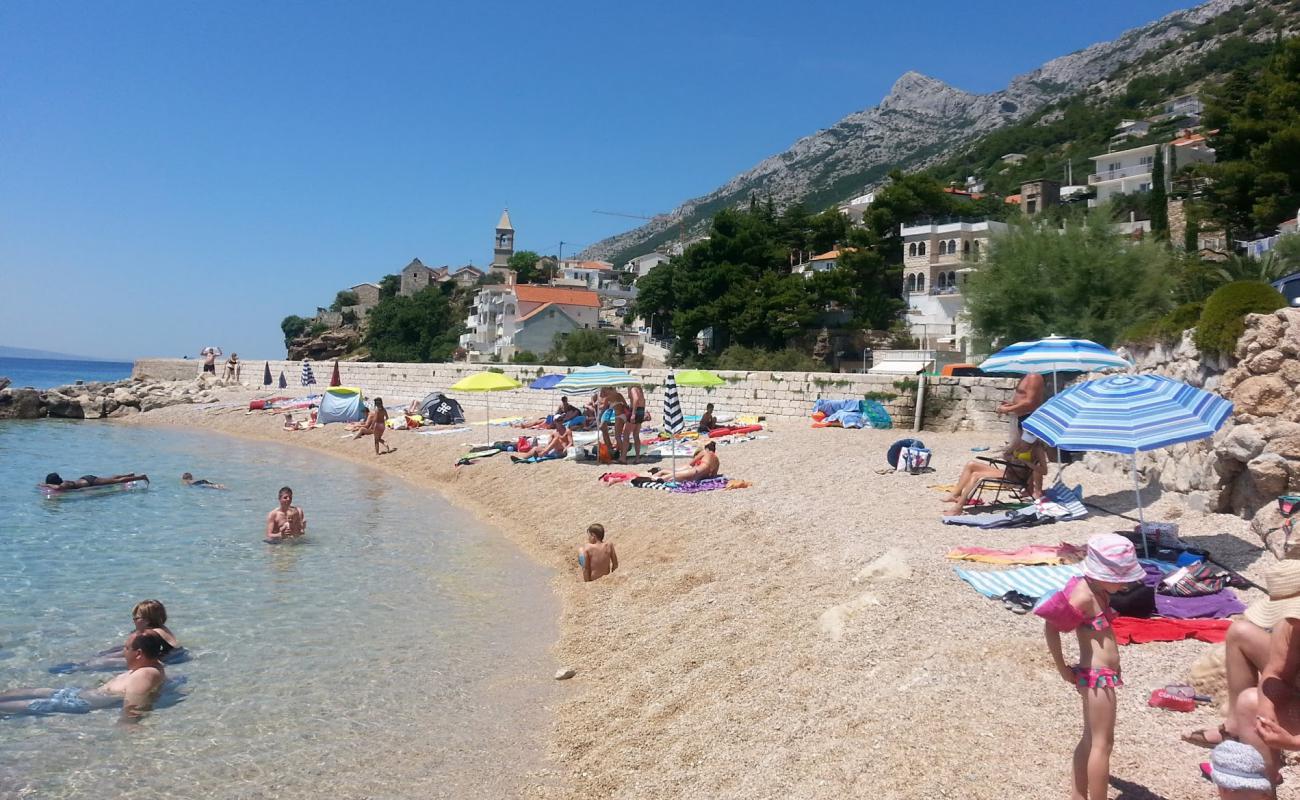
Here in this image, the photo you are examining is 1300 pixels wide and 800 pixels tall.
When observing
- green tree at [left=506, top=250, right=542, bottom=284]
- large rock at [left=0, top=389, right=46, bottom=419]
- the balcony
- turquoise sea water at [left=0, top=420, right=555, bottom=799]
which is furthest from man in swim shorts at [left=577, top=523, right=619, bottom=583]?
green tree at [left=506, top=250, right=542, bottom=284]

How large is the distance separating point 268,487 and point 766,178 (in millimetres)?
150054

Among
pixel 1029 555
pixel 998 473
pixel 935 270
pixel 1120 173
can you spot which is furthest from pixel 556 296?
pixel 1029 555

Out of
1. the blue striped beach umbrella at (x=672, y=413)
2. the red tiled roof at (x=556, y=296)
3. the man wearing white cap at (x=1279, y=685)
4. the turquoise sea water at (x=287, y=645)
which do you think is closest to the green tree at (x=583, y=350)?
the red tiled roof at (x=556, y=296)

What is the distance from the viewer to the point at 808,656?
5.77 m

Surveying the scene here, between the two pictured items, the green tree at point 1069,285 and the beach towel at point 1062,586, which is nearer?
the beach towel at point 1062,586

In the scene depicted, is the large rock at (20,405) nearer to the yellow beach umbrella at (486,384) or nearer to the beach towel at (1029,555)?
the yellow beach umbrella at (486,384)

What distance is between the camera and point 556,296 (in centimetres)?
7150

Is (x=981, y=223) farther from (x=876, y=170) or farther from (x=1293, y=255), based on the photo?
(x=876, y=170)

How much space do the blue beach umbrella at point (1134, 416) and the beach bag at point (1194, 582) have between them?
985 mm

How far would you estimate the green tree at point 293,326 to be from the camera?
11131 cm

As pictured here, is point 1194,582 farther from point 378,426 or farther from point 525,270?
point 525,270

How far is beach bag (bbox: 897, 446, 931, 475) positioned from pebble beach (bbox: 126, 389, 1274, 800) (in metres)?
0.33

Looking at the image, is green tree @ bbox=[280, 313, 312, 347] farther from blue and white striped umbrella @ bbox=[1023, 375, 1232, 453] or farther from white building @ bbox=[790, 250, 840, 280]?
blue and white striped umbrella @ bbox=[1023, 375, 1232, 453]

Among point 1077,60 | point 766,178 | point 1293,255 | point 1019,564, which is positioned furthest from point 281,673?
point 1077,60
